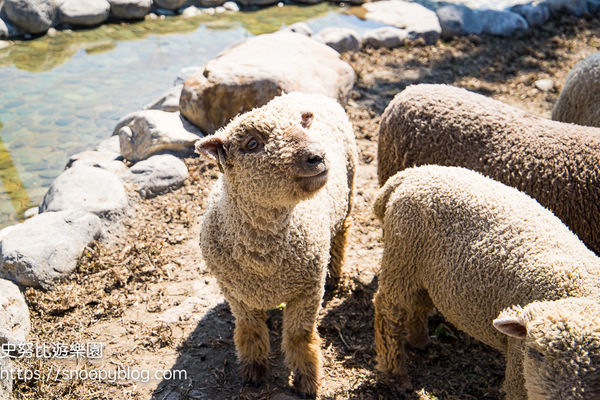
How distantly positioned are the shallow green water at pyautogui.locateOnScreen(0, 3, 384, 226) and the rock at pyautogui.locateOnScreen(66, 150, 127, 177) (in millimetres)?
590

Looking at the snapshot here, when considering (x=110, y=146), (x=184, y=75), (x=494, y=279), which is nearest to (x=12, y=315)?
(x=110, y=146)

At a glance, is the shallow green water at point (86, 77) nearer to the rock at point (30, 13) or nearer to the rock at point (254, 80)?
the rock at point (30, 13)

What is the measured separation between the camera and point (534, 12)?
33.5 ft

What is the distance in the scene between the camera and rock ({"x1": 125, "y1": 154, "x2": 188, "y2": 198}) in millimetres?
5629

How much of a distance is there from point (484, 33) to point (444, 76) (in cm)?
216

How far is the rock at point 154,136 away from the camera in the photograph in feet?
19.9

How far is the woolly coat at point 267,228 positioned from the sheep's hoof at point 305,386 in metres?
0.58

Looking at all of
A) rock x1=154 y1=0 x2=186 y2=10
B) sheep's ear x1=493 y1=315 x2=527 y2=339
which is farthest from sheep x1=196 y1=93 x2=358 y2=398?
rock x1=154 y1=0 x2=186 y2=10

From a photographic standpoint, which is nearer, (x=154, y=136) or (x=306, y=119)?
(x=306, y=119)

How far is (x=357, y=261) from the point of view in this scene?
491 centimetres

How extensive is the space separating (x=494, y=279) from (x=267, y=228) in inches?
53.5

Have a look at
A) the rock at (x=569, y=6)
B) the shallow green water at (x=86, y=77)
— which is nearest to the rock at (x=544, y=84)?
the rock at (x=569, y=6)

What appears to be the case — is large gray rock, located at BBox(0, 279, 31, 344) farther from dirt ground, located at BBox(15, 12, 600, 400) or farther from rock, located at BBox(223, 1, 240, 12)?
rock, located at BBox(223, 1, 240, 12)

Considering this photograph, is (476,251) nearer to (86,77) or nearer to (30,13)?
(86,77)
